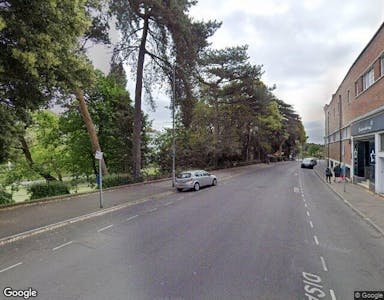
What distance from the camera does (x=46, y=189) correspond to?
16.1 metres

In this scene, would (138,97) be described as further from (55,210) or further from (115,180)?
(55,210)

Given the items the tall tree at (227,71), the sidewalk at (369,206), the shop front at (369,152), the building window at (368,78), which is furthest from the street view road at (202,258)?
the tall tree at (227,71)

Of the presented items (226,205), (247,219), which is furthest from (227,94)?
(247,219)

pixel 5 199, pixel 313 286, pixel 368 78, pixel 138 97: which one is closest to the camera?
pixel 313 286

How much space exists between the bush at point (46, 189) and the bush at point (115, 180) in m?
3.13

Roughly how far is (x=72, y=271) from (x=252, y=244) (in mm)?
4411

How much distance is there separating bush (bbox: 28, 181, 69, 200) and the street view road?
7.16 m

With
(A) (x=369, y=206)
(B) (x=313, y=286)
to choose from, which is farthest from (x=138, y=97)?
(B) (x=313, y=286)

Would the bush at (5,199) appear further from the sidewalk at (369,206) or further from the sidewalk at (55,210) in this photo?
the sidewalk at (369,206)

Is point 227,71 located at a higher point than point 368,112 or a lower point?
higher

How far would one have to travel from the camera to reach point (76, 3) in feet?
27.5

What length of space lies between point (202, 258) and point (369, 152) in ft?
63.1

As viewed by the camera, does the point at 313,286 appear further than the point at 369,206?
No

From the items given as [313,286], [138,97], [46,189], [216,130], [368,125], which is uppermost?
[138,97]
